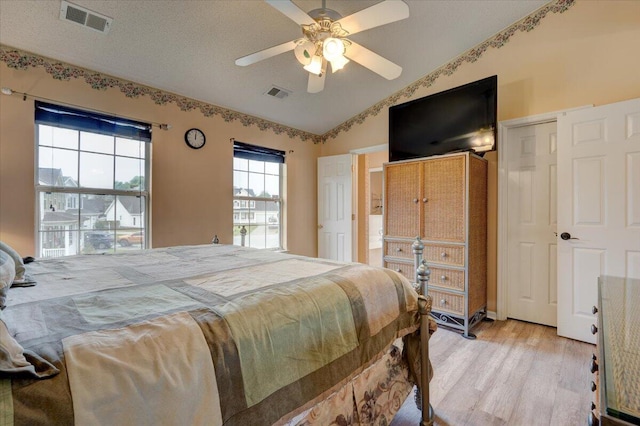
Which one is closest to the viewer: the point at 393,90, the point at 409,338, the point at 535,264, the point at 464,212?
the point at 409,338

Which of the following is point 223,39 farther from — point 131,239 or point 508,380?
point 508,380

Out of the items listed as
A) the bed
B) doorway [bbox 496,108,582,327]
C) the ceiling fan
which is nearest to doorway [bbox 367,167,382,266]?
doorway [bbox 496,108,582,327]

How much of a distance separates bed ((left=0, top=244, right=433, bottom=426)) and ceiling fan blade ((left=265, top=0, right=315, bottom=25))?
1.45m

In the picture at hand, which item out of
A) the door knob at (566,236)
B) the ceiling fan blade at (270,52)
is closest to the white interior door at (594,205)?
the door knob at (566,236)

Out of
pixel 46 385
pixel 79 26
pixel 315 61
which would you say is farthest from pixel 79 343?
→ pixel 79 26

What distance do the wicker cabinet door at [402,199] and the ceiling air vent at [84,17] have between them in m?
2.80

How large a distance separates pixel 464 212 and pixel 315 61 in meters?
1.87

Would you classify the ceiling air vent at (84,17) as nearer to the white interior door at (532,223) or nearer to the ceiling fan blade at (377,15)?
the ceiling fan blade at (377,15)

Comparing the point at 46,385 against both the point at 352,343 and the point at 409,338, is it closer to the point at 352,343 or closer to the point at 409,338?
the point at 352,343

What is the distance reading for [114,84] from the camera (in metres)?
2.83

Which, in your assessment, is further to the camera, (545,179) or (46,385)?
(545,179)

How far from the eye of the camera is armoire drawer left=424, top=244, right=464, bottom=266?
274 centimetres

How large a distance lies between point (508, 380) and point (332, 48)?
8.00 ft

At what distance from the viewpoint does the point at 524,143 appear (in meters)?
2.98
